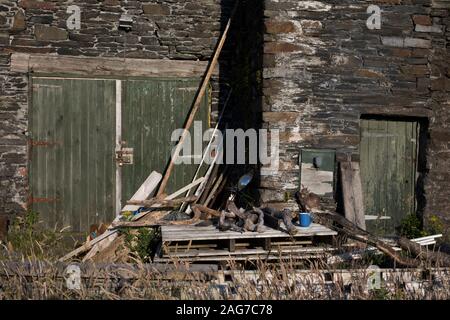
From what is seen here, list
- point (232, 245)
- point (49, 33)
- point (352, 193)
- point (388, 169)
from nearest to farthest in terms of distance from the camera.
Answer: point (232, 245) → point (352, 193) → point (388, 169) → point (49, 33)

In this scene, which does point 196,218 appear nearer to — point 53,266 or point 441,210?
point 53,266

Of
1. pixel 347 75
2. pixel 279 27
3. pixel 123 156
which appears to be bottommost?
pixel 123 156

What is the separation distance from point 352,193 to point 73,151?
4.08 metres

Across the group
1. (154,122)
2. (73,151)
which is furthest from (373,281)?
(73,151)

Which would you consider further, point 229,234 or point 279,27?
point 279,27

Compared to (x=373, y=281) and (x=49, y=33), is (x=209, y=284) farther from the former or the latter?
(x=49, y=33)

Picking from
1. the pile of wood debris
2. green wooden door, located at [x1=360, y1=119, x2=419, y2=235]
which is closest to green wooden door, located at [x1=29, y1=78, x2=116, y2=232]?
the pile of wood debris

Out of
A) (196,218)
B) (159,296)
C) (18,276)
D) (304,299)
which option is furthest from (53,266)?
(196,218)

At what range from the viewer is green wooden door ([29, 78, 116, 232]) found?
26.3 feet

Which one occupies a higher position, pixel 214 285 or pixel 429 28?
pixel 429 28

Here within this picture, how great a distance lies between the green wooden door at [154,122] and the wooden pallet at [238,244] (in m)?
2.07

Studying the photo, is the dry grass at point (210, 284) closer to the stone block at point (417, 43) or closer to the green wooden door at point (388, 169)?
the green wooden door at point (388, 169)

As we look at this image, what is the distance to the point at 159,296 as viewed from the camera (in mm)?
4066

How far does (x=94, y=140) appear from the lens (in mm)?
8117
